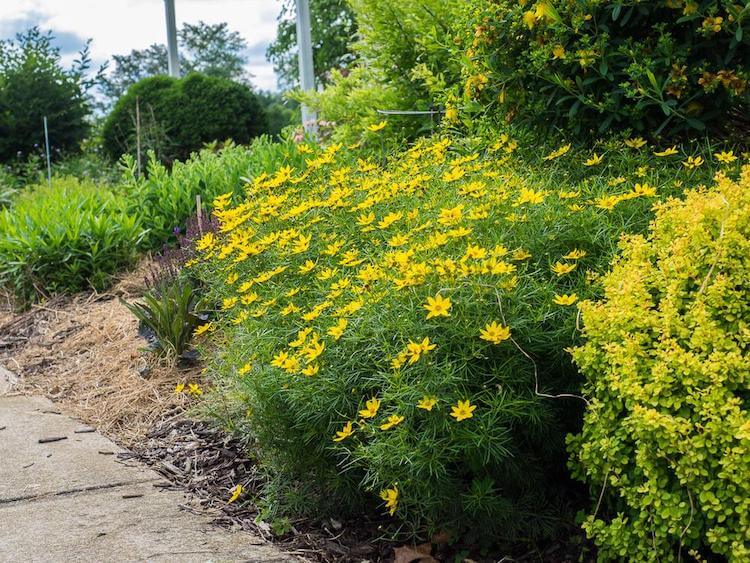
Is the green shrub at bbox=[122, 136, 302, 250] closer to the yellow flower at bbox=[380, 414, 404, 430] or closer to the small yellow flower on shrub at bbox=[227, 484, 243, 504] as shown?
the small yellow flower on shrub at bbox=[227, 484, 243, 504]

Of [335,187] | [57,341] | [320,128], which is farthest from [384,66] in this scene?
[57,341]

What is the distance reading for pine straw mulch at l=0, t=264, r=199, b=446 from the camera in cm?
405

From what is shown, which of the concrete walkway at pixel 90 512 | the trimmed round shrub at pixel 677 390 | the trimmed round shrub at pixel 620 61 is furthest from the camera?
the trimmed round shrub at pixel 620 61

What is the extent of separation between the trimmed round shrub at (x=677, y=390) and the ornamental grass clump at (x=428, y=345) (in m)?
0.18

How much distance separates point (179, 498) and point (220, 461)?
0.38 meters

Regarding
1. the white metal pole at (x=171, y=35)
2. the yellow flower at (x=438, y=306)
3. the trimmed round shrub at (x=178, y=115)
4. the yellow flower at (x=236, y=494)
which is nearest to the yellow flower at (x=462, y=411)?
the yellow flower at (x=438, y=306)

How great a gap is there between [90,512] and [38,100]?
11.5 metres

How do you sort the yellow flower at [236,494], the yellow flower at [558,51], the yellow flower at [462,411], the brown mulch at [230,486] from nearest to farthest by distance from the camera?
the yellow flower at [462,411] < the brown mulch at [230,486] < the yellow flower at [236,494] < the yellow flower at [558,51]

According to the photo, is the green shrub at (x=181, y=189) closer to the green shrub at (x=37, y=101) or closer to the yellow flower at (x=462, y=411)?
the yellow flower at (x=462, y=411)

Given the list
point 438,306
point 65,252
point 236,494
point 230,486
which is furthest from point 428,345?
point 65,252

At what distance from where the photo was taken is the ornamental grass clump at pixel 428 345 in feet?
7.66

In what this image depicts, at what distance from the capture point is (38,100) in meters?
12.9

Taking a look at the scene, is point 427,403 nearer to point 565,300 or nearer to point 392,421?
point 392,421

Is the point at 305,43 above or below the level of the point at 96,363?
above
